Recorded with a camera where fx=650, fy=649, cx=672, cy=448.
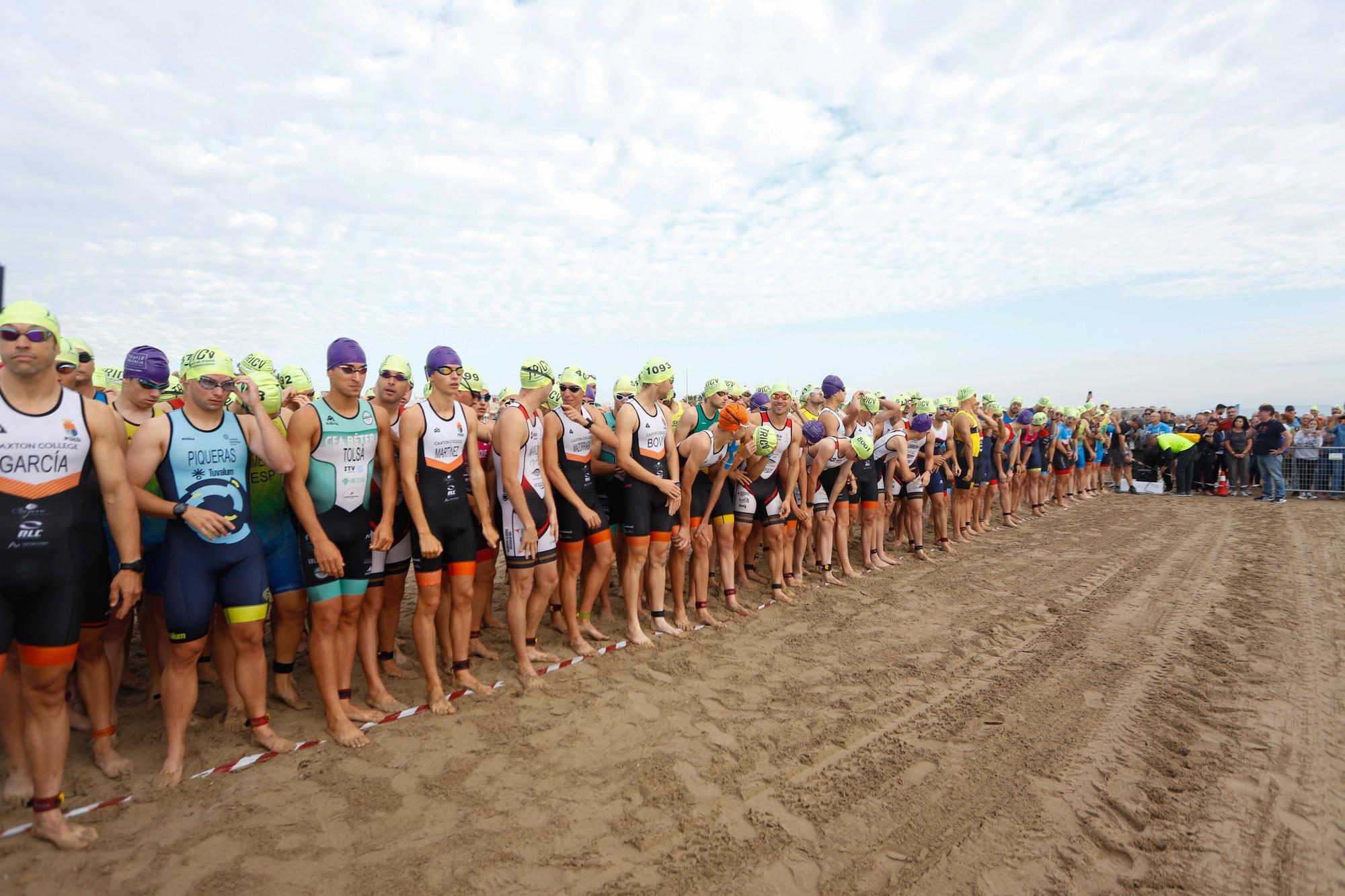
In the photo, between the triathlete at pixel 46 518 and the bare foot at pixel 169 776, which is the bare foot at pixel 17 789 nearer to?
the triathlete at pixel 46 518

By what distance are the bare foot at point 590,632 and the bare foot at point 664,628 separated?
0.49 meters

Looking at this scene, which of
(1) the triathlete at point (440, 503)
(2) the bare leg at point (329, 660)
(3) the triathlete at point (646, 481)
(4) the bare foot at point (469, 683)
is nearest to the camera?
(2) the bare leg at point (329, 660)

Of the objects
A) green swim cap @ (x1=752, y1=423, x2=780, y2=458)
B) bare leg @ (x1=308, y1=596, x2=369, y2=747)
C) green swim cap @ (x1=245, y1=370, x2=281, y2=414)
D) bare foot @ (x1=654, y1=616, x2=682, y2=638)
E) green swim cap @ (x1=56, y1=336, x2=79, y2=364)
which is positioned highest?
green swim cap @ (x1=56, y1=336, x2=79, y2=364)

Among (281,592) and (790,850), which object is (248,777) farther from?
(790,850)

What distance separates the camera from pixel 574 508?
5523mm

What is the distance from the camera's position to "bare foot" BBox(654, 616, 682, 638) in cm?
614

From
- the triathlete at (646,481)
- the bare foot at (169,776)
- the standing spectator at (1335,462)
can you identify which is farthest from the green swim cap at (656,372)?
the standing spectator at (1335,462)

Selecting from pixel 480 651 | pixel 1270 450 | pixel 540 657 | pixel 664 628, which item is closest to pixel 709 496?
pixel 664 628

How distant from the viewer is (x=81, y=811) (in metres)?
3.34

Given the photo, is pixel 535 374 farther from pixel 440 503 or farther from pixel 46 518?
pixel 46 518

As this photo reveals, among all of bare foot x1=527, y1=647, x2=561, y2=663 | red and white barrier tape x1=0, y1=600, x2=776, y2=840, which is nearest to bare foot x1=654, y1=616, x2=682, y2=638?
red and white barrier tape x1=0, y1=600, x2=776, y2=840

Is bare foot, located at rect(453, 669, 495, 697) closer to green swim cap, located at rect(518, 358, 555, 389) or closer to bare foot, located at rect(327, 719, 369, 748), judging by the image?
bare foot, located at rect(327, 719, 369, 748)

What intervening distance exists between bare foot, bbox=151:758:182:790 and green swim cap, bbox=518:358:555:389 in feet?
10.4

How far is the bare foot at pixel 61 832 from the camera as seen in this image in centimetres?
304
